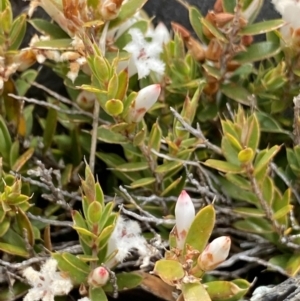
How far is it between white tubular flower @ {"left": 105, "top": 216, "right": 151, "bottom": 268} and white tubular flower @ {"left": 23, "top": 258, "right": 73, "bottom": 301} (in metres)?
0.06

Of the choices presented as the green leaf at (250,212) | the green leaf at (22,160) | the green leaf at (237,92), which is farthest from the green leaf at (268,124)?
the green leaf at (22,160)

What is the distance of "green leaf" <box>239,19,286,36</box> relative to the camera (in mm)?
792

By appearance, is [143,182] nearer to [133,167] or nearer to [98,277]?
[133,167]

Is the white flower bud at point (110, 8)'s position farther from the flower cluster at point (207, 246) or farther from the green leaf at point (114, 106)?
the flower cluster at point (207, 246)

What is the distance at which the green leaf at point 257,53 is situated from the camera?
2.73 feet

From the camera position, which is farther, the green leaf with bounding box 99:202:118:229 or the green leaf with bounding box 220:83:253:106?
the green leaf with bounding box 220:83:253:106

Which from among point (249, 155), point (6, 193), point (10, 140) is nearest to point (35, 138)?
point (10, 140)

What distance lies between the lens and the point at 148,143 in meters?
0.79

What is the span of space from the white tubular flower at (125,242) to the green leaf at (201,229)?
0.11m

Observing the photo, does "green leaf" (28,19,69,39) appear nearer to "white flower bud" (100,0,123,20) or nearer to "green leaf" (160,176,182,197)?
"white flower bud" (100,0,123,20)

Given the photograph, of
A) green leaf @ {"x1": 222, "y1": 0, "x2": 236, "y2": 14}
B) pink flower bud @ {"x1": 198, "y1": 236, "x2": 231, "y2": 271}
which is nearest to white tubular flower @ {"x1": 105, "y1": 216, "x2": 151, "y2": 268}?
pink flower bud @ {"x1": 198, "y1": 236, "x2": 231, "y2": 271}

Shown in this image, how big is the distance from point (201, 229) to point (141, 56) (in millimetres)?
336

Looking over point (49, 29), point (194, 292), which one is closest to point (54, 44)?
point (49, 29)

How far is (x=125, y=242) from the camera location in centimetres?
74
